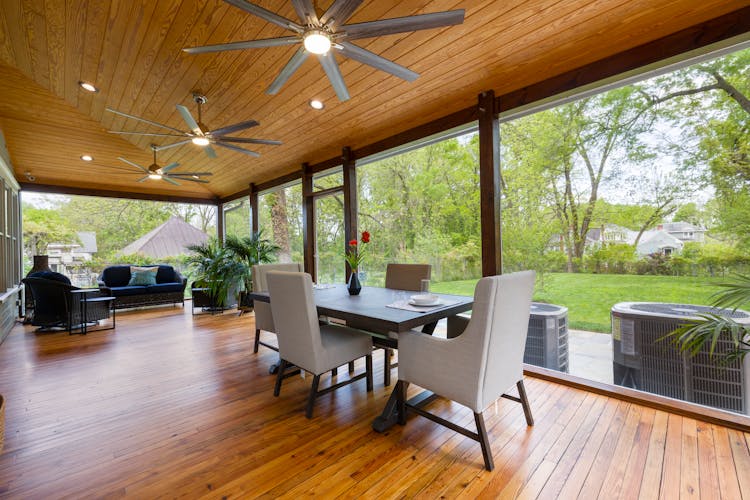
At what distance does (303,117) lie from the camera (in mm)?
3916

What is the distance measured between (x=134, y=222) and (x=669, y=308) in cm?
1159

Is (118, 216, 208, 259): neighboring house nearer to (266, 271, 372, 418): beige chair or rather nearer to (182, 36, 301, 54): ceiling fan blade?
(266, 271, 372, 418): beige chair

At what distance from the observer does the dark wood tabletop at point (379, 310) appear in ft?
6.24

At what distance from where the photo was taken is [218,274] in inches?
231

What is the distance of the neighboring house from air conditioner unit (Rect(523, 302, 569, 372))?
25.7ft

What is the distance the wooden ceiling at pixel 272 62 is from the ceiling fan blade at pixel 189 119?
1.56 feet

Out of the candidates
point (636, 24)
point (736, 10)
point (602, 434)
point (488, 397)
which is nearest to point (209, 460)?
point (488, 397)

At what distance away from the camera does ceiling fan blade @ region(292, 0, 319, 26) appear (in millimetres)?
1590

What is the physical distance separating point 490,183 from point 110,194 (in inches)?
303

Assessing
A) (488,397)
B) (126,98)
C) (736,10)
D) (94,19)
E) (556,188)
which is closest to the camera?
(488,397)

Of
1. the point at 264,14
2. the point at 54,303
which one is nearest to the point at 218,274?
the point at 54,303

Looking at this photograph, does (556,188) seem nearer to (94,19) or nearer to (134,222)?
(94,19)

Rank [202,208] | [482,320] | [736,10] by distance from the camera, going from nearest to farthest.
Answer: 1. [482,320]
2. [736,10]
3. [202,208]

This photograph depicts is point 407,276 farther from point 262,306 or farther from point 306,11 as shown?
point 306,11
